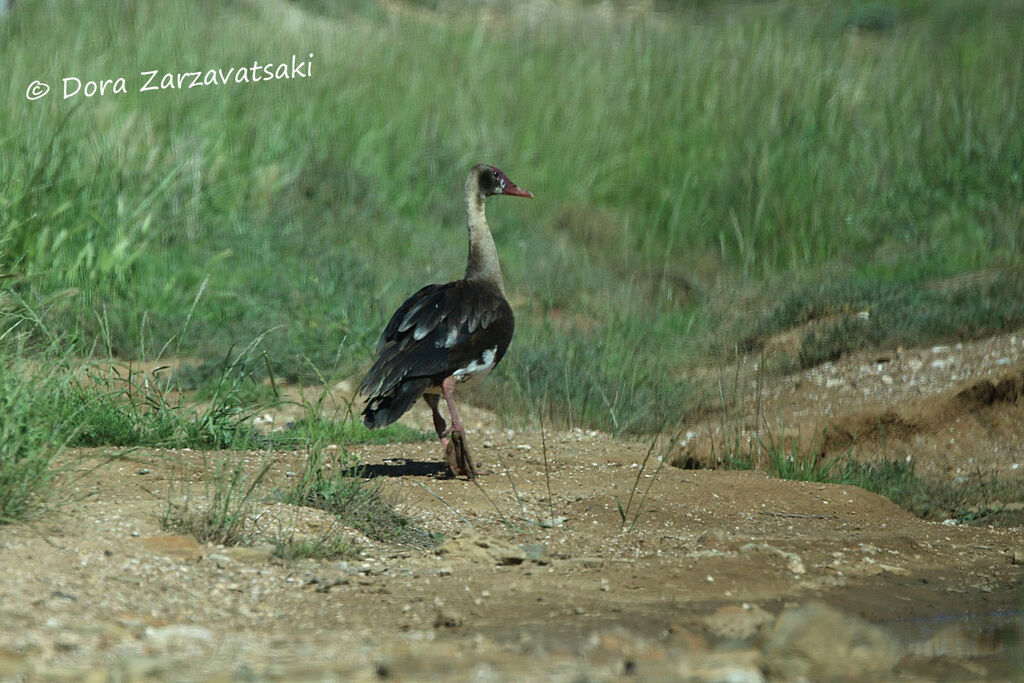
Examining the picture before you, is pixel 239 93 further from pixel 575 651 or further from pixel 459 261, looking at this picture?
pixel 575 651

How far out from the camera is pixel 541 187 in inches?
480

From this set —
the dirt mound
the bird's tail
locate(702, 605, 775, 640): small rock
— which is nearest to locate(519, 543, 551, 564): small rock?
locate(702, 605, 775, 640): small rock

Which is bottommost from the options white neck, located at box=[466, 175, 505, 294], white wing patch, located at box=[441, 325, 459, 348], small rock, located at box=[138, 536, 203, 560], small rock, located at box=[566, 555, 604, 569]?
small rock, located at box=[566, 555, 604, 569]

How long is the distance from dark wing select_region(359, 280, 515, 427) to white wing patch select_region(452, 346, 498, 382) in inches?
0.8

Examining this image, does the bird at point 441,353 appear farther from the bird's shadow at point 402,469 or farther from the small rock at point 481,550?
the small rock at point 481,550

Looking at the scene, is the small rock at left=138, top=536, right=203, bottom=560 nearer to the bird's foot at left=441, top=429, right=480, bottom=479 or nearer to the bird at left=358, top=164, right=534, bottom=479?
the bird at left=358, top=164, right=534, bottom=479

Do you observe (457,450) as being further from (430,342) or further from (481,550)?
(481,550)

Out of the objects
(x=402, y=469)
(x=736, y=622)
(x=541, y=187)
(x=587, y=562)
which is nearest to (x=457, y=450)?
(x=402, y=469)

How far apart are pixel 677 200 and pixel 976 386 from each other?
4472 millimetres

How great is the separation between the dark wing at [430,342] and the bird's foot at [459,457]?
11.3 inches

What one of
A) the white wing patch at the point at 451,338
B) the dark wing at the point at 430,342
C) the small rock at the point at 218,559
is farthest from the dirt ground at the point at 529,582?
the white wing patch at the point at 451,338

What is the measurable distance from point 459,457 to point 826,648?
9.03 ft

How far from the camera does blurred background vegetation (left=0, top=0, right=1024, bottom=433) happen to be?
8844 millimetres

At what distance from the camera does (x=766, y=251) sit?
1128 cm
